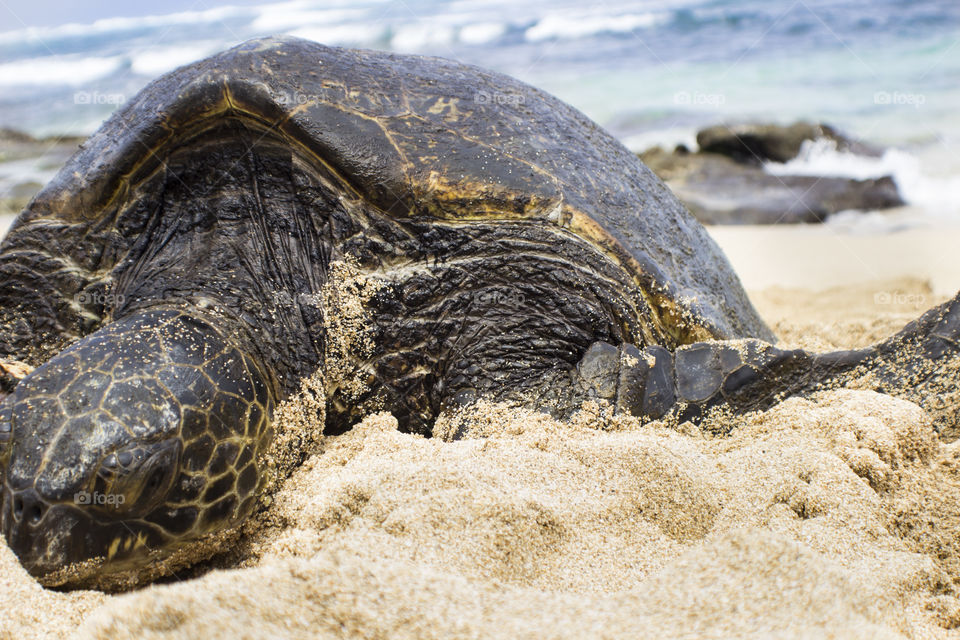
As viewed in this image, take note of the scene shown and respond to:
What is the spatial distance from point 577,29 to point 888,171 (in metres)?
14.5

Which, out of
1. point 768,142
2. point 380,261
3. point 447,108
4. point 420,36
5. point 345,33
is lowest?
point 768,142

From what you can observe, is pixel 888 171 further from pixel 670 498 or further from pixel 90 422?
pixel 90 422

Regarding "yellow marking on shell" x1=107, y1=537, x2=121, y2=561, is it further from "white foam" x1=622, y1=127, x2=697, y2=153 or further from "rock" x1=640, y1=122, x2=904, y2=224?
"white foam" x1=622, y1=127, x2=697, y2=153

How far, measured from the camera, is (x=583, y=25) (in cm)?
2006

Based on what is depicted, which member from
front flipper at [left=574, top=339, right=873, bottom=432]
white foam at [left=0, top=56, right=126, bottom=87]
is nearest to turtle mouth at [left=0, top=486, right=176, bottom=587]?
front flipper at [left=574, top=339, right=873, bottom=432]

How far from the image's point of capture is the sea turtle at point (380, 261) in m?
1.81

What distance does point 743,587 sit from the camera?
105cm

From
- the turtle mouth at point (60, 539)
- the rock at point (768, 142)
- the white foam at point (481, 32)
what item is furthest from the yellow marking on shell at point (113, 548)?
the white foam at point (481, 32)

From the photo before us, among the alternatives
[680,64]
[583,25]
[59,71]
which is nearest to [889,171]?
[680,64]

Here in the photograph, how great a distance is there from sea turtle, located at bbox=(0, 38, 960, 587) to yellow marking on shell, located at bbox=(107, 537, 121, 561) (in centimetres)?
34

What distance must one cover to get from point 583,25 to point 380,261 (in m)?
20.3

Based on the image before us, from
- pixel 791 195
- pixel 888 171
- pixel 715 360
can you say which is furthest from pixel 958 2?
pixel 715 360

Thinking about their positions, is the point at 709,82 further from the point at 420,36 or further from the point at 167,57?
the point at 167,57

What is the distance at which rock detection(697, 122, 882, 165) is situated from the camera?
313 inches
